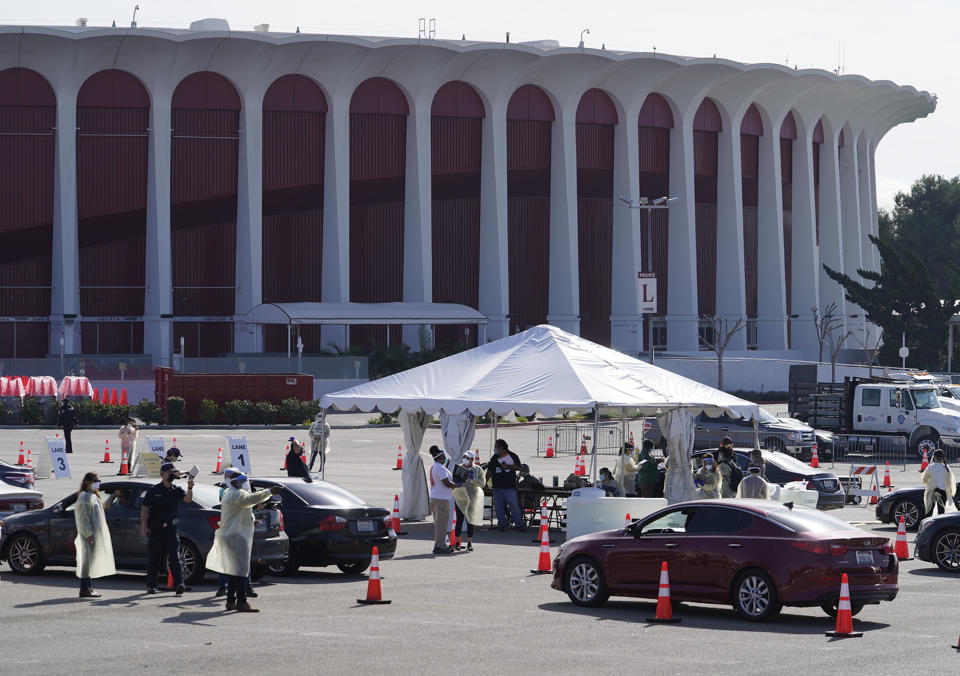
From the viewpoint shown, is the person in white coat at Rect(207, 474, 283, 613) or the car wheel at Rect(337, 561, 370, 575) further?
the car wheel at Rect(337, 561, 370, 575)

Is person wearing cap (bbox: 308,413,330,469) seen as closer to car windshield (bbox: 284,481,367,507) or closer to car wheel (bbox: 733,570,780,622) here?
car windshield (bbox: 284,481,367,507)

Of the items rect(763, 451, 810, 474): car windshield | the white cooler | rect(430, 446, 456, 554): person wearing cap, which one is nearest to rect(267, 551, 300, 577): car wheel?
rect(430, 446, 456, 554): person wearing cap

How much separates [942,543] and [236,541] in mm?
10358

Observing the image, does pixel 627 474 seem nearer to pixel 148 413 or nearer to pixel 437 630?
pixel 437 630

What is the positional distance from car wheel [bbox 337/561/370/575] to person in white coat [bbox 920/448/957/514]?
10212 mm

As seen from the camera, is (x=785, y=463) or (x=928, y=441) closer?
(x=785, y=463)

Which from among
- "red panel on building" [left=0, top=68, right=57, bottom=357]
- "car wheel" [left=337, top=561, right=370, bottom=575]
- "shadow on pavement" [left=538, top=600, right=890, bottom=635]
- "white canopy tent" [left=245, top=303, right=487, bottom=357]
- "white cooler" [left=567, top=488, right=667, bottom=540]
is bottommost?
"shadow on pavement" [left=538, top=600, right=890, bottom=635]

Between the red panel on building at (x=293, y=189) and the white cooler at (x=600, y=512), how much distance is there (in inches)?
1898

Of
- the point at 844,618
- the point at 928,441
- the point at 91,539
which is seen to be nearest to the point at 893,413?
the point at 928,441

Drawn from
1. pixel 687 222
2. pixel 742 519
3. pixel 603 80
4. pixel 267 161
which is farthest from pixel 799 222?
pixel 742 519

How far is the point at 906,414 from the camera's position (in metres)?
44.1

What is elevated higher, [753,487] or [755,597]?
[753,487]

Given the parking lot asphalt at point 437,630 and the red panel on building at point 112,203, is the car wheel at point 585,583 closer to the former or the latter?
the parking lot asphalt at point 437,630

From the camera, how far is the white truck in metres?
44.0
